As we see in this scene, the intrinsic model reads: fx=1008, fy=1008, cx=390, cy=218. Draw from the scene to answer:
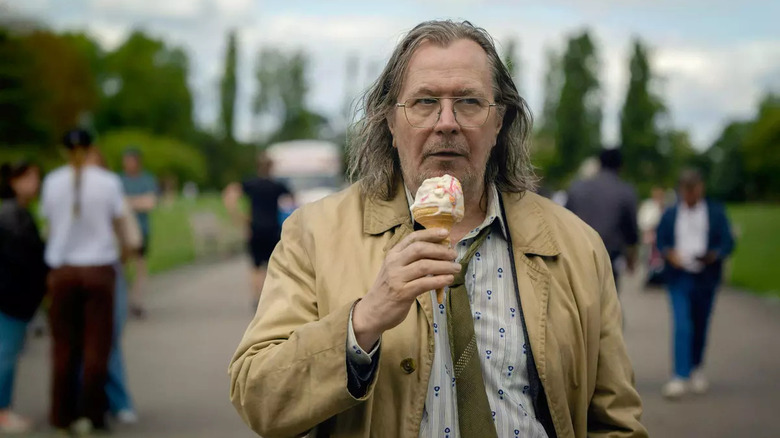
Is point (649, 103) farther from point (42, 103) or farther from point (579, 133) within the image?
point (42, 103)

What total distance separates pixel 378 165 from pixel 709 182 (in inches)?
3865

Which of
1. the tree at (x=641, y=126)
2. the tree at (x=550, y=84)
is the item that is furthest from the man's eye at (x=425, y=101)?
the tree at (x=550, y=84)

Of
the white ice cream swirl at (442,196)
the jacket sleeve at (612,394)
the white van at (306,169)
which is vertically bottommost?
the white van at (306,169)

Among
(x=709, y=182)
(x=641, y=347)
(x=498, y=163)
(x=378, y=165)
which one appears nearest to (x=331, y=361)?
(x=378, y=165)

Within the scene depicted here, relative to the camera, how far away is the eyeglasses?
277 cm

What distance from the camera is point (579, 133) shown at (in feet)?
249

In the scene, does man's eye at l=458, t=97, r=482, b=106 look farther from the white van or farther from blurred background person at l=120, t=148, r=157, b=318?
the white van

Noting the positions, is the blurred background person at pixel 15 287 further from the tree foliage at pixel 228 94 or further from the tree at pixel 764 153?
the tree foliage at pixel 228 94

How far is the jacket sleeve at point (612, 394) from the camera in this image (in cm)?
279

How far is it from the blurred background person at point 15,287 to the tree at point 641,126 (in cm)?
6469

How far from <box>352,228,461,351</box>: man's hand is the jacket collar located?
36 cm

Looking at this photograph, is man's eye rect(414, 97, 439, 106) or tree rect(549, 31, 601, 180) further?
tree rect(549, 31, 601, 180)

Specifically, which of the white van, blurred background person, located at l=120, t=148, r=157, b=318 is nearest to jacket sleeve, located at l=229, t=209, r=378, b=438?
blurred background person, located at l=120, t=148, r=157, b=318

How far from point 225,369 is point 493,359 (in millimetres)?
7632
